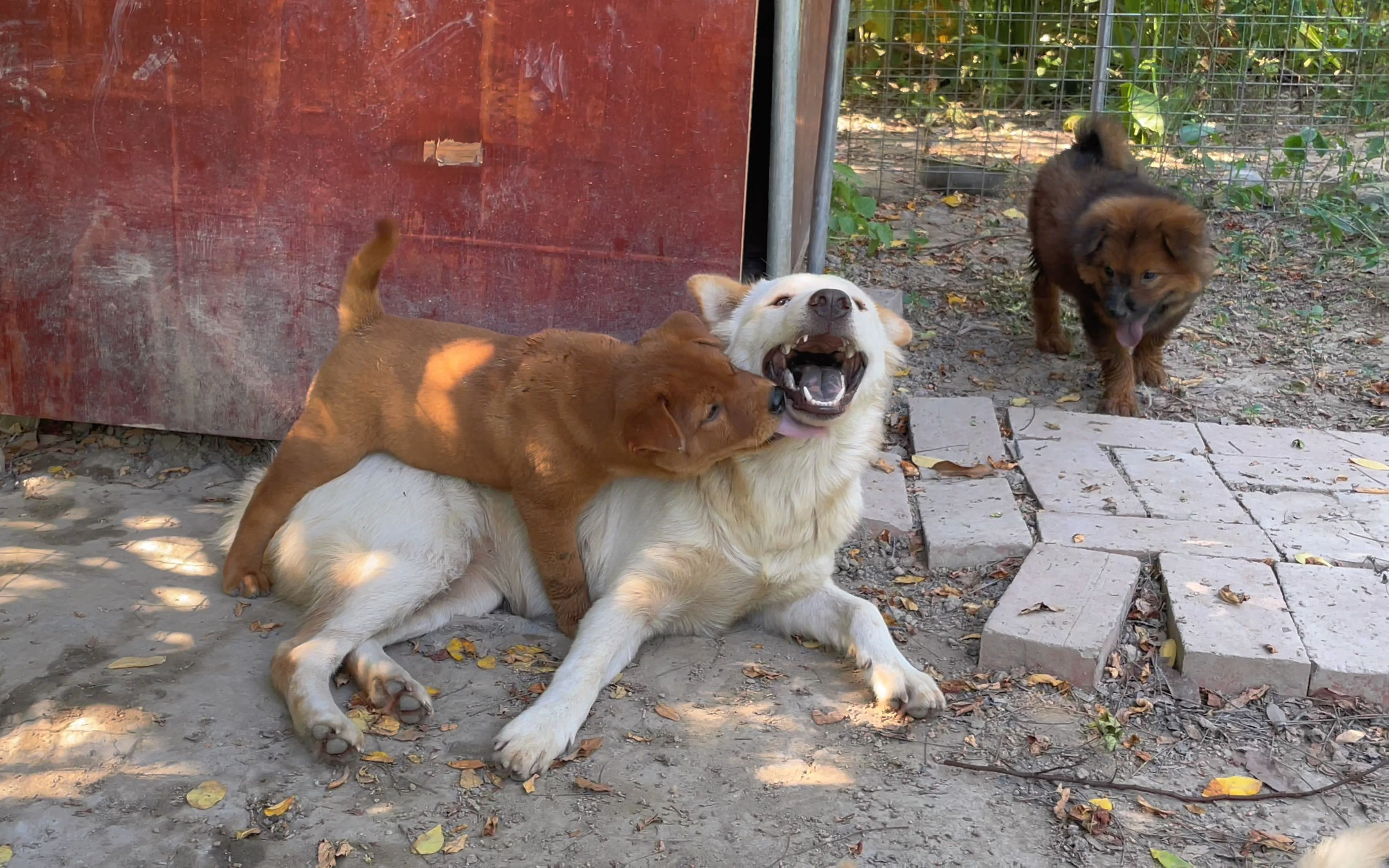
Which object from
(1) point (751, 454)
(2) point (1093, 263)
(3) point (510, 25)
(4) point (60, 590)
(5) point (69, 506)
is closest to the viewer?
(1) point (751, 454)

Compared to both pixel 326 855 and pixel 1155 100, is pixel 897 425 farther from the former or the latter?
pixel 1155 100

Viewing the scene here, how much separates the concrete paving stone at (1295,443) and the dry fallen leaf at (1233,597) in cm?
149

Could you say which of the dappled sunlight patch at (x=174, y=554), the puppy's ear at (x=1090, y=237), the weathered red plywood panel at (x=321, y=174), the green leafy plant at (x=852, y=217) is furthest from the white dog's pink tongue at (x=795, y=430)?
the green leafy plant at (x=852, y=217)

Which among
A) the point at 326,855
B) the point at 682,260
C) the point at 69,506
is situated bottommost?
the point at 326,855

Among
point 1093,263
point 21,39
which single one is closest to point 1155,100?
point 1093,263

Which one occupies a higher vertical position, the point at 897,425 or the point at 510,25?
the point at 510,25

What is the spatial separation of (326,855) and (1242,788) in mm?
→ 2456

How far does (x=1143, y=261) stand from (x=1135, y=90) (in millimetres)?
4987

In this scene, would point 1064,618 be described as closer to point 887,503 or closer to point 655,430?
point 887,503

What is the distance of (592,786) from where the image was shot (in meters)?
3.20

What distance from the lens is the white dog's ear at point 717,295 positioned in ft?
13.2

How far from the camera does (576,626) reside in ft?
13.1

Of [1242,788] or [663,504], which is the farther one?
[663,504]

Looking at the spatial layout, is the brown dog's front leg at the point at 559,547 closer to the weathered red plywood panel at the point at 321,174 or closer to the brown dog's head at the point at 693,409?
the brown dog's head at the point at 693,409
